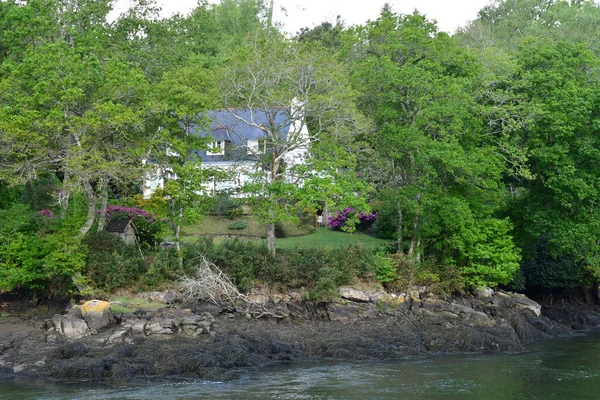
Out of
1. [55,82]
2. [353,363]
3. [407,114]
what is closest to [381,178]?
[407,114]

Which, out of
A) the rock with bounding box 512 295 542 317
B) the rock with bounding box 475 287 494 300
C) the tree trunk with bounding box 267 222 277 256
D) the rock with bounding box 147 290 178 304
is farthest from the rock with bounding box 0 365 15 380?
the rock with bounding box 512 295 542 317

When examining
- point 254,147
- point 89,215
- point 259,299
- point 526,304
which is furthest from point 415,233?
point 89,215

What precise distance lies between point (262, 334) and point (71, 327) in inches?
267

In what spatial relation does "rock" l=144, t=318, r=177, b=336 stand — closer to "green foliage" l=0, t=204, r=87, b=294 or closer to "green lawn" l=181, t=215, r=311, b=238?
"green foliage" l=0, t=204, r=87, b=294

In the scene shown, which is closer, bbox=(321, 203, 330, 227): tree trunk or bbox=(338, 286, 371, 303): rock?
bbox=(338, 286, 371, 303): rock

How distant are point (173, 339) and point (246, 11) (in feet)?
175

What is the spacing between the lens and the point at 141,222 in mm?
35531

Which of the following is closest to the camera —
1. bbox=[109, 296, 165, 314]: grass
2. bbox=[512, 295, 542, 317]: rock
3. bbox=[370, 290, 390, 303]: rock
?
bbox=[109, 296, 165, 314]: grass

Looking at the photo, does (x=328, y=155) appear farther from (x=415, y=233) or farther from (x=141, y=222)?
(x=141, y=222)

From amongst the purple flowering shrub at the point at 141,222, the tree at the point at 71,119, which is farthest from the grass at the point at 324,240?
the tree at the point at 71,119

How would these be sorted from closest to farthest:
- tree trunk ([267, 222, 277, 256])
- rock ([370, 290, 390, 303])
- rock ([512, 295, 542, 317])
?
1. rock ([370, 290, 390, 303])
2. tree trunk ([267, 222, 277, 256])
3. rock ([512, 295, 542, 317])

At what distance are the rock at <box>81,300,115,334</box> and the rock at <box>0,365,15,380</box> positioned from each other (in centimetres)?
338

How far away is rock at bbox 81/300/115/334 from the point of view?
27.5 metres

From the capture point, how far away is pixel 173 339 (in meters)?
26.8
